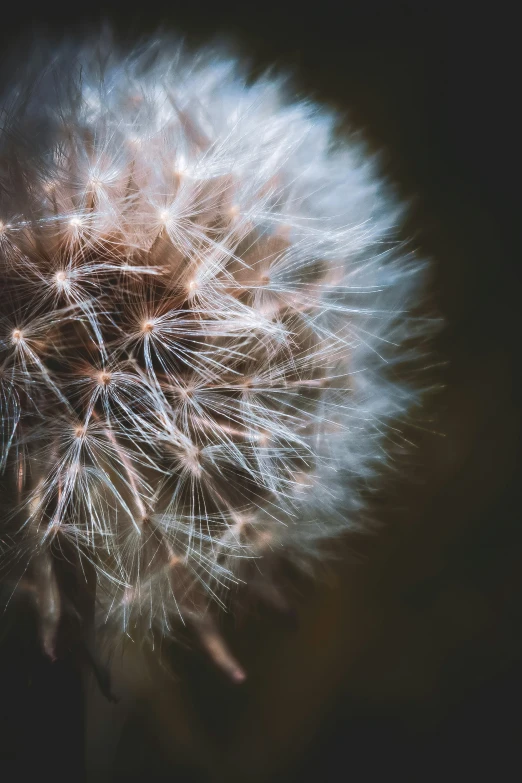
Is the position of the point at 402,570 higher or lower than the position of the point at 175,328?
lower

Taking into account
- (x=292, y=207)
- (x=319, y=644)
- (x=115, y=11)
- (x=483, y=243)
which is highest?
(x=115, y=11)

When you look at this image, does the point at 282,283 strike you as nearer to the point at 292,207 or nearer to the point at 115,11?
the point at 292,207

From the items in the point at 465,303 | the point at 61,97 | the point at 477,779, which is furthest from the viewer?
the point at 465,303

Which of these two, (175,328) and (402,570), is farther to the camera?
(402,570)

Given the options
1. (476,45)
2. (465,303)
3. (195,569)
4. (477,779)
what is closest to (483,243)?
(465,303)

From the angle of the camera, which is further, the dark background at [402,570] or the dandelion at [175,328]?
the dark background at [402,570]
